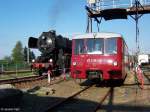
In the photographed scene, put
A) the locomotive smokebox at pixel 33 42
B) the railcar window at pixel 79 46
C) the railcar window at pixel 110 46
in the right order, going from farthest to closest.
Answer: the locomotive smokebox at pixel 33 42 → the railcar window at pixel 79 46 → the railcar window at pixel 110 46

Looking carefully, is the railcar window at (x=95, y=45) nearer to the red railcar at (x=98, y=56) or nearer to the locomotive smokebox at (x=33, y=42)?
the red railcar at (x=98, y=56)

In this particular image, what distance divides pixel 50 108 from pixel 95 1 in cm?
2090

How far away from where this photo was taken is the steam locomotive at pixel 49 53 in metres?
29.9

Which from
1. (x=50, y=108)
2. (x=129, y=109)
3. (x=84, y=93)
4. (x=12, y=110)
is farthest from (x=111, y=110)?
(x=84, y=93)

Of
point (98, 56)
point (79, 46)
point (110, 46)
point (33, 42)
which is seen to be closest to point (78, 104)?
point (98, 56)

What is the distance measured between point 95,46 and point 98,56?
66 centimetres

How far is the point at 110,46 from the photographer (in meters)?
18.9

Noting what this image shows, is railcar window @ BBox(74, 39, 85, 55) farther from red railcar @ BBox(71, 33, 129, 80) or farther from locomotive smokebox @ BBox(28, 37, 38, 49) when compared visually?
locomotive smokebox @ BBox(28, 37, 38, 49)

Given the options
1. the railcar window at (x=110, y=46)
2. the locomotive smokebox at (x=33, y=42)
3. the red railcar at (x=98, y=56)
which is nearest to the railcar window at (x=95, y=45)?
the red railcar at (x=98, y=56)

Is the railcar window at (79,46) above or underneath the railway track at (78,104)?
above

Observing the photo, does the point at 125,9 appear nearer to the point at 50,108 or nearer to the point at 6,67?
the point at 6,67

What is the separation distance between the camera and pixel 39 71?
30.6 m

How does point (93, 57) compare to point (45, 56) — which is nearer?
point (93, 57)

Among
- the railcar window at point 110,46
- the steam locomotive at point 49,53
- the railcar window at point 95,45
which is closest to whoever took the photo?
the railcar window at point 110,46
